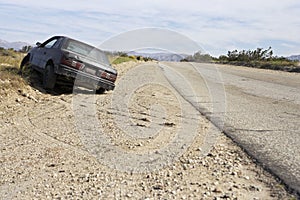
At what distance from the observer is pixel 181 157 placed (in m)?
4.98

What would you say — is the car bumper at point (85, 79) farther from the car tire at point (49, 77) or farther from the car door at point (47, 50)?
the car door at point (47, 50)

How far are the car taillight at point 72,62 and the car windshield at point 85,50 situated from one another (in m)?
0.48

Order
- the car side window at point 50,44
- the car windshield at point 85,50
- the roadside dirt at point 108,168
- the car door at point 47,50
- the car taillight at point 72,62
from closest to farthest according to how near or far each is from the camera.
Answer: the roadside dirt at point 108,168 → the car taillight at point 72,62 → the car windshield at point 85,50 → the car door at point 47,50 → the car side window at point 50,44

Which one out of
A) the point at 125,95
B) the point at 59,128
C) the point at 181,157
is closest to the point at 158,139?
the point at 181,157

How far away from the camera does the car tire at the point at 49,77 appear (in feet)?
33.1

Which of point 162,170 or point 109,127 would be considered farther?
point 109,127

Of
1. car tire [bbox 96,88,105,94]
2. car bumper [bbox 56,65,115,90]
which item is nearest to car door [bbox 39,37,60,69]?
car bumper [bbox 56,65,115,90]

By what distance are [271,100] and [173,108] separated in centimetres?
380

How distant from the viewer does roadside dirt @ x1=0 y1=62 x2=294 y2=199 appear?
3.82m

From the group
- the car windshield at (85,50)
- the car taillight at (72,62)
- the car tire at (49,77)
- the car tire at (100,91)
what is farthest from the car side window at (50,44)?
the car tire at (100,91)

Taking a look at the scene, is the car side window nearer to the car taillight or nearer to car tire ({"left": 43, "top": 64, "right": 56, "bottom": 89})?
car tire ({"left": 43, "top": 64, "right": 56, "bottom": 89})

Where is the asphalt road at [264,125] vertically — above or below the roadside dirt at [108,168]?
above

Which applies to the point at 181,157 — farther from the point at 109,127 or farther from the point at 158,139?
the point at 109,127

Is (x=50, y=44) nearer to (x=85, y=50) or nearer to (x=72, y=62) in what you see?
(x=85, y=50)
